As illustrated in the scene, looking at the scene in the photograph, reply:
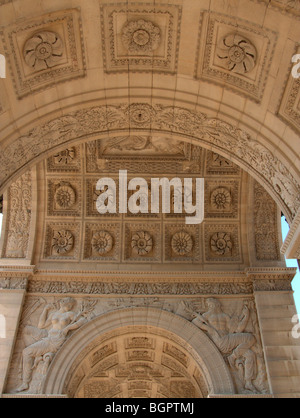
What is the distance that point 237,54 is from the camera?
8250 mm

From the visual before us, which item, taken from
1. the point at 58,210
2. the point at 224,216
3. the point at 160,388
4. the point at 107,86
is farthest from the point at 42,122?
the point at 160,388

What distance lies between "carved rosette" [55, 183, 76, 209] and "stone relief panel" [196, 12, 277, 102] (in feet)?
25.6

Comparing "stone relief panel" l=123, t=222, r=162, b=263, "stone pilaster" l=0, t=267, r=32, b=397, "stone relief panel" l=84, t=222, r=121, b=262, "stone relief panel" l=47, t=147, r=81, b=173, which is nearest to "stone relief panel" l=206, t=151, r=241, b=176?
"stone relief panel" l=123, t=222, r=162, b=263

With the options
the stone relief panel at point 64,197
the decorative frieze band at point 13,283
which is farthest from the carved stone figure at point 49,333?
the stone relief panel at point 64,197

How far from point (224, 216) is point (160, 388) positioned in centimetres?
706

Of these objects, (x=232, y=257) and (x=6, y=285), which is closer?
A: (x=6, y=285)

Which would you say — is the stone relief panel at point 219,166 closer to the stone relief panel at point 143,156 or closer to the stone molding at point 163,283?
the stone relief panel at point 143,156

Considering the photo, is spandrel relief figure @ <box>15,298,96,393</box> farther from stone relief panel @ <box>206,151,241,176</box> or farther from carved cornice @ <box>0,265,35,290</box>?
stone relief panel @ <box>206,151,241,176</box>

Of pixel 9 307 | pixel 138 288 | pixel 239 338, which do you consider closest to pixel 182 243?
pixel 138 288

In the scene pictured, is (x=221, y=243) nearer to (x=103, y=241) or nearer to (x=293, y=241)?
(x=103, y=241)

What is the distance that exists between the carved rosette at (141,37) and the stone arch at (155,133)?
122 cm

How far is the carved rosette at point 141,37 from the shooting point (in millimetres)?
8406
